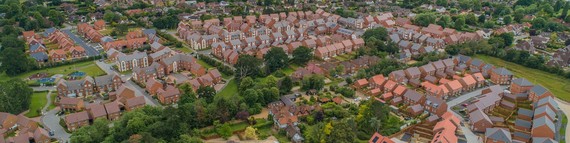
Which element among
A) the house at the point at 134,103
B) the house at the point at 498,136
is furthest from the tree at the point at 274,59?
the house at the point at 498,136

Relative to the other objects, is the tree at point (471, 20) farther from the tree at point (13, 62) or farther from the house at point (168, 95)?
the tree at point (13, 62)

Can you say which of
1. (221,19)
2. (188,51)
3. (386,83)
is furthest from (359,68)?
(221,19)

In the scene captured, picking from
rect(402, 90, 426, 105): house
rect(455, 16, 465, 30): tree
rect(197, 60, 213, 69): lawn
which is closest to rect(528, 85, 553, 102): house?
rect(402, 90, 426, 105): house

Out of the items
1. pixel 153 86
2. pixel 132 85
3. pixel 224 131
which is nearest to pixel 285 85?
pixel 224 131

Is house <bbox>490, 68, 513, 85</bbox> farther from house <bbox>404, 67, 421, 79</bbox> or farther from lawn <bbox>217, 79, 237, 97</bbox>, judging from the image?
lawn <bbox>217, 79, 237, 97</bbox>

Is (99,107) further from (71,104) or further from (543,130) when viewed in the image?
(543,130)

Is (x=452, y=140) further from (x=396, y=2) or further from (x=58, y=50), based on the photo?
(x=396, y=2)
